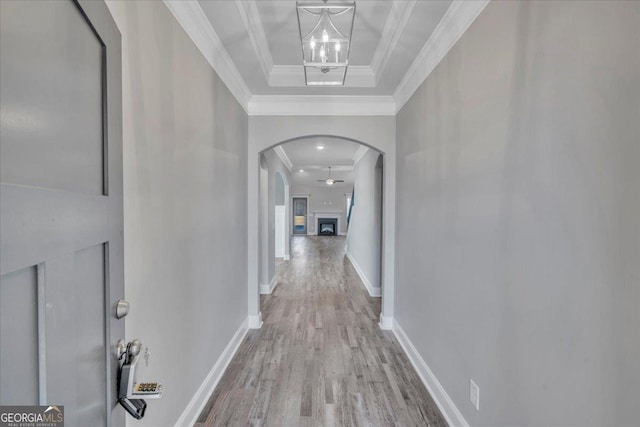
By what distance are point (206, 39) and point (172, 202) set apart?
1.20 meters

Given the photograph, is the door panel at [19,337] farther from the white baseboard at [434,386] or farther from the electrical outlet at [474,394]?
the white baseboard at [434,386]

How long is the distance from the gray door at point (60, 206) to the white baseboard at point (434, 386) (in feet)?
5.94

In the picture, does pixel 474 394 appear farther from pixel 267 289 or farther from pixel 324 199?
pixel 324 199

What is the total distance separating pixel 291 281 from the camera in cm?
557

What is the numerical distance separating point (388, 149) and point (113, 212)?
9.72 feet

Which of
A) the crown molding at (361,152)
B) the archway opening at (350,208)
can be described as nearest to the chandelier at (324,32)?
the archway opening at (350,208)

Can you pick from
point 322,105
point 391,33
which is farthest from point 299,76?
point 391,33

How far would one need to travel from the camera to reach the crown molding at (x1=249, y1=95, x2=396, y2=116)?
10.7ft

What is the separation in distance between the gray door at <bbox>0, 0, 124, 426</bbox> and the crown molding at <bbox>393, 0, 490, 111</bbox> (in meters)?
1.75

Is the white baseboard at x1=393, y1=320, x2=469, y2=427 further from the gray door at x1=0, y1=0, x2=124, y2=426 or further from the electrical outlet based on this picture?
the gray door at x1=0, y1=0, x2=124, y2=426

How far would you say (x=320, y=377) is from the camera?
242 cm

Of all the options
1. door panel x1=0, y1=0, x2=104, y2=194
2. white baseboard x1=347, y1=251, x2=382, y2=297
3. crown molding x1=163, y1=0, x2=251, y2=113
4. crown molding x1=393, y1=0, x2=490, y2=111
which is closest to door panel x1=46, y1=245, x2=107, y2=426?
door panel x1=0, y1=0, x2=104, y2=194

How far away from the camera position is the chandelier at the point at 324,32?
5.71 feet

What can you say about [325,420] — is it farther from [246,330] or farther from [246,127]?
[246,127]
